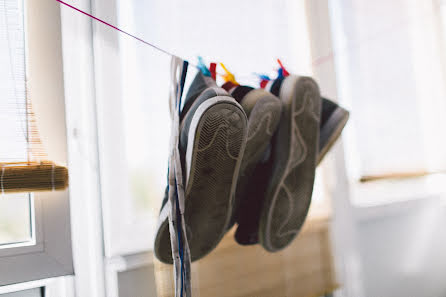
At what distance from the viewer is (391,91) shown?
1.66 meters

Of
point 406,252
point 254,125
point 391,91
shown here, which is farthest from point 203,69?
point 406,252

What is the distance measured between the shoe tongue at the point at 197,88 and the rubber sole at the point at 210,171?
81mm

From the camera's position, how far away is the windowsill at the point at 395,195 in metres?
1.50

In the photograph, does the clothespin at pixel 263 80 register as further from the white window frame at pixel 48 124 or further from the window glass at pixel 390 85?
the window glass at pixel 390 85

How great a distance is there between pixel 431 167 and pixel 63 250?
1.54 metres

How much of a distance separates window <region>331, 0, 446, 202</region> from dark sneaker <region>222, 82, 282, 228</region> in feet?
2.35

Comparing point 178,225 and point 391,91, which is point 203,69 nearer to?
point 178,225

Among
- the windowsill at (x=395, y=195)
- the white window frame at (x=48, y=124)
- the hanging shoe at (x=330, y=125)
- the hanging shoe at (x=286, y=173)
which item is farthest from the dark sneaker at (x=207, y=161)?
the windowsill at (x=395, y=195)

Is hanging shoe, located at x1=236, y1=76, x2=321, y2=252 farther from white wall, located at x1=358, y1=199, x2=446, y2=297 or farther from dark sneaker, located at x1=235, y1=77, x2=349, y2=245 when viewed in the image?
white wall, located at x1=358, y1=199, x2=446, y2=297

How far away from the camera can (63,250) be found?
0.84 metres

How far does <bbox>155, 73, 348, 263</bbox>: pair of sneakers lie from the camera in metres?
0.72

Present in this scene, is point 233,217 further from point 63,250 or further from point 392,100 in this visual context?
point 392,100

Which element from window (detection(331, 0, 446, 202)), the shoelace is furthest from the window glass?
the shoelace

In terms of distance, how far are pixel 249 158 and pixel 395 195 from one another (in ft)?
3.25
